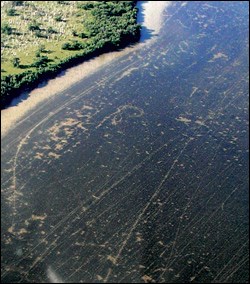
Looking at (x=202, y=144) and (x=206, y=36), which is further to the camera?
(x=206, y=36)

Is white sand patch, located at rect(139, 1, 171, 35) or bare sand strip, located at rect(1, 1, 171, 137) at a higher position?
white sand patch, located at rect(139, 1, 171, 35)

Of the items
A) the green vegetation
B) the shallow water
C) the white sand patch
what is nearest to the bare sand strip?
the white sand patch

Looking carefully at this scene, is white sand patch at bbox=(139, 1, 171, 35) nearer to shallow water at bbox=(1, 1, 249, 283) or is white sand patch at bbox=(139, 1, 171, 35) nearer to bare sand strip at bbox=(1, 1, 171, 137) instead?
bare sand strip at bbox=(1, 1, 171, 137)

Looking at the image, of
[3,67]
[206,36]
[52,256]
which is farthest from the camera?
[206,36]

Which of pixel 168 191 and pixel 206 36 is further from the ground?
pixel 206 36

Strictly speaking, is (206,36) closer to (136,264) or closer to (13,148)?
(13,148)

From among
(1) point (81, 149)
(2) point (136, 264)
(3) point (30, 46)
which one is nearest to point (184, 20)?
(3) point (30, 46)

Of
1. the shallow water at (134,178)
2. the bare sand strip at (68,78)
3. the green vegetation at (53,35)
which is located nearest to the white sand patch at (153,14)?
the bare sand strip at (68,78)
